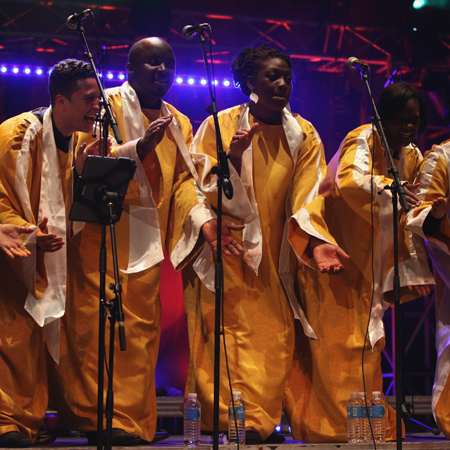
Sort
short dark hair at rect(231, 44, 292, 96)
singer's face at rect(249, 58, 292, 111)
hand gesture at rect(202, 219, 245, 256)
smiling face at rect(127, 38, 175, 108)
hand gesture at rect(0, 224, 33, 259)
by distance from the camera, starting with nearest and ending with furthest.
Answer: hand gesture at rect(0, 224, 33, 259)
hand gesture at rect(202, 219, 245, 256)
smiling face at rect(127, 38, 175, 108)
singer's face at rect(249, 58, 292, 111)
short dark hair at rect(231, 44, 292, 96)

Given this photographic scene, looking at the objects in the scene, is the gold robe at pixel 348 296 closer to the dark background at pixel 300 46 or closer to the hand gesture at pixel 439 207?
the hand gesture at pixel 439 207

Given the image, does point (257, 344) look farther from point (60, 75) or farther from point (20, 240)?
point (60, 75)

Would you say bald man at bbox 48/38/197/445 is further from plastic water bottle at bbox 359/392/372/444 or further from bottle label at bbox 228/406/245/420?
plastic water bottle at bbox 359/392/372/444

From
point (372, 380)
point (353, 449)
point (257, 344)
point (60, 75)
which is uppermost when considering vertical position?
point (60, 75)

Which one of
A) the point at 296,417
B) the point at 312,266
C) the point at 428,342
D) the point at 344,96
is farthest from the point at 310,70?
the point at 296,417

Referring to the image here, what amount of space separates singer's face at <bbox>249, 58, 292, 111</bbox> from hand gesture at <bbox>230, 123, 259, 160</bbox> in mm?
655

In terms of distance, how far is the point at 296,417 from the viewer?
4270 millimetres

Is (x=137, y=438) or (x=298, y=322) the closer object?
(x=137, y=438)

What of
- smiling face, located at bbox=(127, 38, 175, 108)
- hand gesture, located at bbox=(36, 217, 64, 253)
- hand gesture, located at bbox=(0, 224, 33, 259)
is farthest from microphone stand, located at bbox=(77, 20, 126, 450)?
smiling face, located at bbox=(127, 38, 175, 108)

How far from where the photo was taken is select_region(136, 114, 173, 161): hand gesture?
12.0ft

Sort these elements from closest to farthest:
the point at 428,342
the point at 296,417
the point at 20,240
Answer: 1. the point at 20,240
2. the point at 296,417
3. the point at 428,342

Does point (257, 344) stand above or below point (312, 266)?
below

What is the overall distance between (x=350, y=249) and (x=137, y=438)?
1940 mm

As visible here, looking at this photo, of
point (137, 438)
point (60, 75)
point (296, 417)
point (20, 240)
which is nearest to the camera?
point (20, 240)
